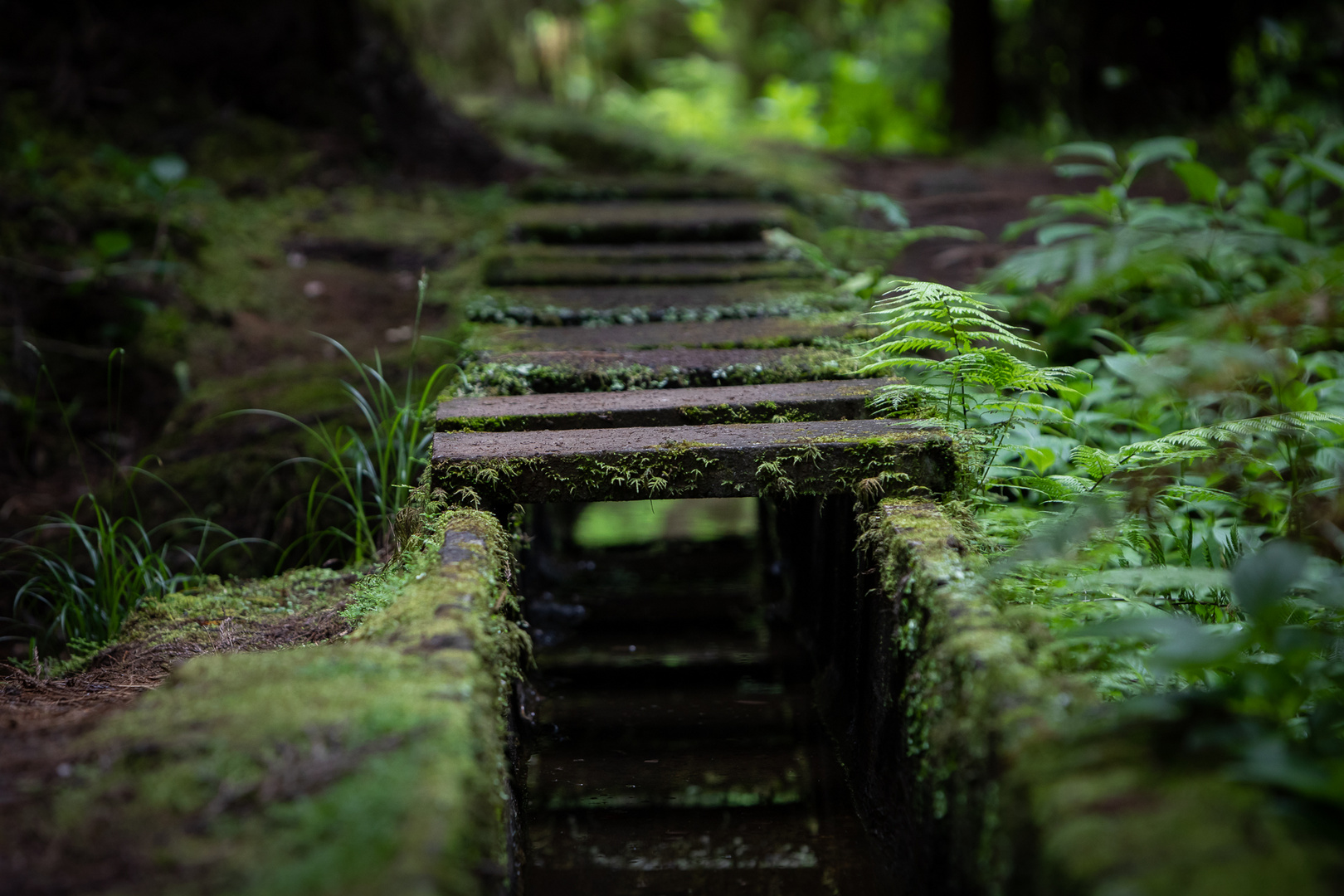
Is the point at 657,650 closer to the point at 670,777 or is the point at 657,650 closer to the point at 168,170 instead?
the point at 670,777

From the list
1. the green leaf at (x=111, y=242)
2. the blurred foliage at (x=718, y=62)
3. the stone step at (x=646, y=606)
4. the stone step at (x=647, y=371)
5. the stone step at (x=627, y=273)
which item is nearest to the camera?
the stone step at (x=647, y=371)

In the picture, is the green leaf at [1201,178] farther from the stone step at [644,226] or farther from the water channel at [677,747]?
the water channel at [677,747]

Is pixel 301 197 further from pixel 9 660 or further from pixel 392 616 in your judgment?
pixel 392 616

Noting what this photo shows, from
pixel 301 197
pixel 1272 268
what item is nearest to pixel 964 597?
pixel 1272 268

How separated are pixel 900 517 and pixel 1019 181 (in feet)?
16.6

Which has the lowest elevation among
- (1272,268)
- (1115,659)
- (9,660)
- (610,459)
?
(9,660)

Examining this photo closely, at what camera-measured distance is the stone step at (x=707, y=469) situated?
7.49ft

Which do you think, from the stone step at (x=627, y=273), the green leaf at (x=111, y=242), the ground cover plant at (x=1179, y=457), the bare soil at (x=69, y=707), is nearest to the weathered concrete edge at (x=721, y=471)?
the ground cover plant at (x=1179, y=457)

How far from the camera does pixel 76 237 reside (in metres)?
4.44

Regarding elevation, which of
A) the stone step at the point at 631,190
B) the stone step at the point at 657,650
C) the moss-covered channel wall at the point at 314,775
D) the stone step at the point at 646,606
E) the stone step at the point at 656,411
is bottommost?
the stone step at the point at 646,606

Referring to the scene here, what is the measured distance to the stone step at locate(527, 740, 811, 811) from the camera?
7.92 ft

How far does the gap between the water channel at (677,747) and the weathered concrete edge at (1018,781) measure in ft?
0.95

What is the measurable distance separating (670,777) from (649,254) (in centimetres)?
247

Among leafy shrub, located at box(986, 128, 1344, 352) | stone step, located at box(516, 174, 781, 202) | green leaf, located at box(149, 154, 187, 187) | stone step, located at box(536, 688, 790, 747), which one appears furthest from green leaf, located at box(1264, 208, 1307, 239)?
green leaf, located at box(149, 154, 187, 187)
